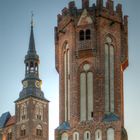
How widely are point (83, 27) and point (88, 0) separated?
9.22 feet

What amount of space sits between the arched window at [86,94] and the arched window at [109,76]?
1.49 metres

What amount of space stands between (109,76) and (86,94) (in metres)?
2.87

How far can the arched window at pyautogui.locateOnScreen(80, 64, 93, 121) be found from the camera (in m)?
54.3

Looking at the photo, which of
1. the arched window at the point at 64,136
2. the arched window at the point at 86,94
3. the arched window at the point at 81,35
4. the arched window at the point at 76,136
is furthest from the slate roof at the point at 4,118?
the arched window at the point at 76,136

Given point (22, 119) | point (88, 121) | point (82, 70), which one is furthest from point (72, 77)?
point (22, 119)

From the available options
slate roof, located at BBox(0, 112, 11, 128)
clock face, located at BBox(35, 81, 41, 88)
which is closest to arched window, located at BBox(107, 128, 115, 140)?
clock face, located at BBox(35, 81, 41, 88)

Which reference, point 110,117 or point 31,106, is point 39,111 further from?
point 110,117

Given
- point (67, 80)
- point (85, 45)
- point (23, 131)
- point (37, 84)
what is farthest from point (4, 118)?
point (85, 45)

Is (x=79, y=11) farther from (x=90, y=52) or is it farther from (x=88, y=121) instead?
(x=88, y=121)

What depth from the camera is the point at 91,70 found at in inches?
2194

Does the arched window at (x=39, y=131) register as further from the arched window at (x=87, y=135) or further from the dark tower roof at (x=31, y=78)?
the arched window at (x=87, y=135)

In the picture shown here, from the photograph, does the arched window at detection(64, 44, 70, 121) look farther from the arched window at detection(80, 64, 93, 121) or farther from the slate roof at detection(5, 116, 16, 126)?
the slate roof at detection(5, 116, 16, 126)

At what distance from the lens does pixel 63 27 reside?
5859 cm

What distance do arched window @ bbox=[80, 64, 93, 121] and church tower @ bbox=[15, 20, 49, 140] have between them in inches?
2579
